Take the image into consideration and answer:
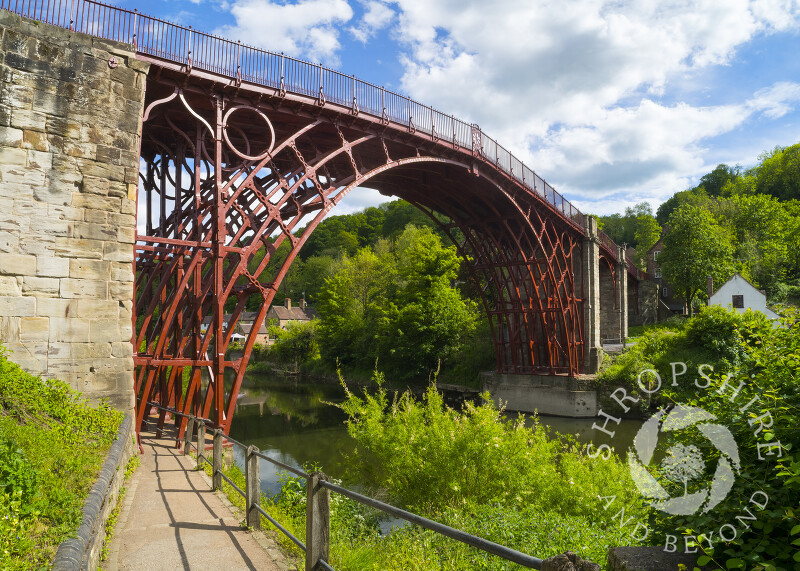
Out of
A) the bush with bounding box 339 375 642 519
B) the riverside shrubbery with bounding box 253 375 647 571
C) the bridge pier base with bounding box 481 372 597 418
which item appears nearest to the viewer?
the riverside shrubbery with bounding box 253 375 647 571

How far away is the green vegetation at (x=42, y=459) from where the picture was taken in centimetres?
313

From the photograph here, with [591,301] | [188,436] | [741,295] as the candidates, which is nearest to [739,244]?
[741,295]

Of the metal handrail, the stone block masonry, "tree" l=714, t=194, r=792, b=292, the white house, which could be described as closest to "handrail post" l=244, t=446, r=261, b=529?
the metal handrail

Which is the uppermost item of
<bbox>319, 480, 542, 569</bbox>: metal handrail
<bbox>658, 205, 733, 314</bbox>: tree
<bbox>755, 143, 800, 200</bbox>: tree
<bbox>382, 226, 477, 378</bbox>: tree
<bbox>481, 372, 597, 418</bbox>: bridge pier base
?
<bbox>755, 143, 800, 200</bbox>: tree

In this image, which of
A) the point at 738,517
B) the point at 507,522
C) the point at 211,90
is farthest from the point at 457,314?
the point at 738,517

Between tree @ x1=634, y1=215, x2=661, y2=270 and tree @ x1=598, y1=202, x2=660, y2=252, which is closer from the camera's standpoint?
tree @ x1=634, y1=215, x2=661, y2=270

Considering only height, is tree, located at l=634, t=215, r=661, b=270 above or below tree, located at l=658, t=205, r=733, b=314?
above

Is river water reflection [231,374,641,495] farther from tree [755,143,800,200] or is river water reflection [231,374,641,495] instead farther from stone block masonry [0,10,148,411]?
tree [755,143,800,200]

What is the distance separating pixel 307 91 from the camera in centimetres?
1298

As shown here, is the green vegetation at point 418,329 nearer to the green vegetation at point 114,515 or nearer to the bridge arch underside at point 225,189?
the bridge arch underside at point 225,189

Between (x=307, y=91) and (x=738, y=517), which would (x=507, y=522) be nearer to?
(x=738, y=517)

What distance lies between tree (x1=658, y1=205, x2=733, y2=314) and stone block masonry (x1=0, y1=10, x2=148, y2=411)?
36677 mm

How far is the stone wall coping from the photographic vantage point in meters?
2.84

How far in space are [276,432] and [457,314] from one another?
43.2ft
